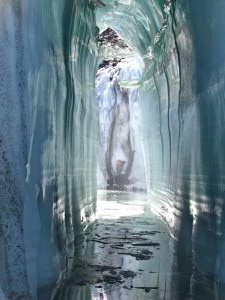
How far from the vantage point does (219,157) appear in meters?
3.74

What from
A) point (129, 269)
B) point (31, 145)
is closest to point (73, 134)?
point (129, 269)

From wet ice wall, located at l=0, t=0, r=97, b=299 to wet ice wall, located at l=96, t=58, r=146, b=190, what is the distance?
43.0ft

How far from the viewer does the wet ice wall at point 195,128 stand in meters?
3.75

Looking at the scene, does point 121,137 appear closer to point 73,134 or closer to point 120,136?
point 120,136

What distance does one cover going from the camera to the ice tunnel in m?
Answer: 2.78

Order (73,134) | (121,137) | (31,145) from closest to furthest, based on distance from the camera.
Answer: (31,145) < (73,134) < (121,137)

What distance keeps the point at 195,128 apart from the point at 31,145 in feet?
7.12

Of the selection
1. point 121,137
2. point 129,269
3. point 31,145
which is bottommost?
point 129,269

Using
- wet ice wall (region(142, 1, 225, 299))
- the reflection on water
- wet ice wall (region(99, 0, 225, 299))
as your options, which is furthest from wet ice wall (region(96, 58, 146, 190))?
wet ice wall (region(142, 1, 225, 299))

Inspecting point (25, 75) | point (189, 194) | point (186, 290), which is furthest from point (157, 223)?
point (25, 75)

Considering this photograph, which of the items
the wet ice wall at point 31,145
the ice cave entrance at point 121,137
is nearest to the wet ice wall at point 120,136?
the ice cave entrance at point 121,137

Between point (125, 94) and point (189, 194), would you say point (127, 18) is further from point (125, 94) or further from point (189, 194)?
point (125, 94)

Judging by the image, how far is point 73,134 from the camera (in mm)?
5688

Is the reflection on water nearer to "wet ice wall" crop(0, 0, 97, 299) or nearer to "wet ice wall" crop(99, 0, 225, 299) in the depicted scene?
"wet ice wall" crop(99, 0, 225, 299)
